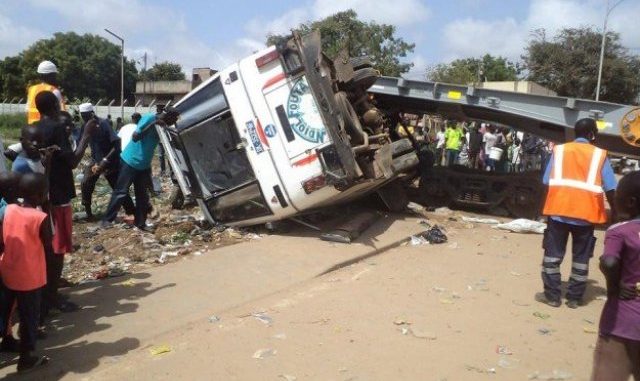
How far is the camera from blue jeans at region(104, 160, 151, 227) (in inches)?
254

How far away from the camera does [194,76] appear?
293 inches

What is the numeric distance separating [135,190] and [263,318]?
3186 mm

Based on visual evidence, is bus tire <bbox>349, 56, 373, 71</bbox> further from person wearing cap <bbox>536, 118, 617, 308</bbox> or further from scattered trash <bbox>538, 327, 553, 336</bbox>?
scattered trash <bbox>538, 327, 553, 336</bbox>

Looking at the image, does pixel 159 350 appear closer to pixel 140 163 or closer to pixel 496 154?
pixel 140 163

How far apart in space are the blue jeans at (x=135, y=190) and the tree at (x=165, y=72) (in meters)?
54.1

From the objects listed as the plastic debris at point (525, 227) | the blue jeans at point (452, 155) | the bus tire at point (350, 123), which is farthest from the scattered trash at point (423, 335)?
the blue jeans at point (452, 155)

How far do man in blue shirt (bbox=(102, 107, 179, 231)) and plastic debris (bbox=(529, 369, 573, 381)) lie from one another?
182 inches

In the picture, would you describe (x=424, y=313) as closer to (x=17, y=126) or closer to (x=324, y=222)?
(x=324, y=222)

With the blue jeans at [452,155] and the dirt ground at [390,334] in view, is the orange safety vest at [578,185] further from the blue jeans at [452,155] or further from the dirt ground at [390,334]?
the blue jeans at [452,155]

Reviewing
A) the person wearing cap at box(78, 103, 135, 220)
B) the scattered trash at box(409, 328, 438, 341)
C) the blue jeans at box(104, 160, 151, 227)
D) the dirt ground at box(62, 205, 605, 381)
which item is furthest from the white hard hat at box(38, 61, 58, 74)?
the scattered trash at box(409, 328, 438, 341)

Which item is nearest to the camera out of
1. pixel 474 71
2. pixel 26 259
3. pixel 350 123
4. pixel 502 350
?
pixel 26 259

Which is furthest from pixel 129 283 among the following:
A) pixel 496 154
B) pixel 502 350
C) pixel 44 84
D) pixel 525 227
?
pixel 496 154

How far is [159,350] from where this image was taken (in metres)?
3.60

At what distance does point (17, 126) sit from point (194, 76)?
26611 mm
